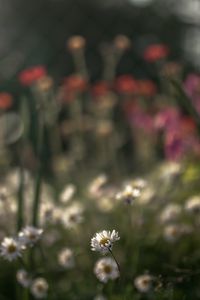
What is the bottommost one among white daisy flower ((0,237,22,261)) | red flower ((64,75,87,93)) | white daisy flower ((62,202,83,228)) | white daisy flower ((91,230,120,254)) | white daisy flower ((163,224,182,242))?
white daisy flower ((91,230,120,254))

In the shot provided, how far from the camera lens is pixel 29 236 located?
66.9 inches

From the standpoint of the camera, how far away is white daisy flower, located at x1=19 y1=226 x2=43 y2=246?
65.2 inches

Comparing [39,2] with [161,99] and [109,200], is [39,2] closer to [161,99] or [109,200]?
[161,99]

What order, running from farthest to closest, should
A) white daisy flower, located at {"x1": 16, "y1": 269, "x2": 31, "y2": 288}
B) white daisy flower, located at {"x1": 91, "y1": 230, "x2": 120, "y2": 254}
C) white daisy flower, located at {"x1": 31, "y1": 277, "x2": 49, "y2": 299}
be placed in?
white daisy flower, located at {"x1": 31, "y1": 277, "x2": 49, "y2": 299}, white daisy flower, located at {"x1": 16, "y1": 269, "x2": 31, "y2": 288}, white daisy flower, located at {"x1": 91, "y1": 230, "x2": 120, "y2": 254}

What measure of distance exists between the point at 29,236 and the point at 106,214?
164cm

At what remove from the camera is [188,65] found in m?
8.20

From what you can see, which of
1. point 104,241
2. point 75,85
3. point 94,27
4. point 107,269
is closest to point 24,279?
point 107,269

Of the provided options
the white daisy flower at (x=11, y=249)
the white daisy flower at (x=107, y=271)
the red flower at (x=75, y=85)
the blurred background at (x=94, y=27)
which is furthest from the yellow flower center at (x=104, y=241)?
the blurred background at (x=94, y=27)

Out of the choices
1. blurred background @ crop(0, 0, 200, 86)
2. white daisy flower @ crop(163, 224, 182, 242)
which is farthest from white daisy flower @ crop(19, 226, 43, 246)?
blurred background @ crop(0, 0, 200, 86)

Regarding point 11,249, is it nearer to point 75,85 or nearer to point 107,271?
point 107,271

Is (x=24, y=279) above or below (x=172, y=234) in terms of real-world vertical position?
below

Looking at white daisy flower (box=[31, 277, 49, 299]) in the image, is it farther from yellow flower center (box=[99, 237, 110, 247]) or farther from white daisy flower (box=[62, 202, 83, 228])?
yellow flower center (box=[99, 237, 110, 247])

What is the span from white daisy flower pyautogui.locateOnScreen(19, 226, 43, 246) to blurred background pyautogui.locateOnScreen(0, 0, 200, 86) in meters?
6.66

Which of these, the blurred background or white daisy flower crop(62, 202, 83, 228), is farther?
the blurred background
